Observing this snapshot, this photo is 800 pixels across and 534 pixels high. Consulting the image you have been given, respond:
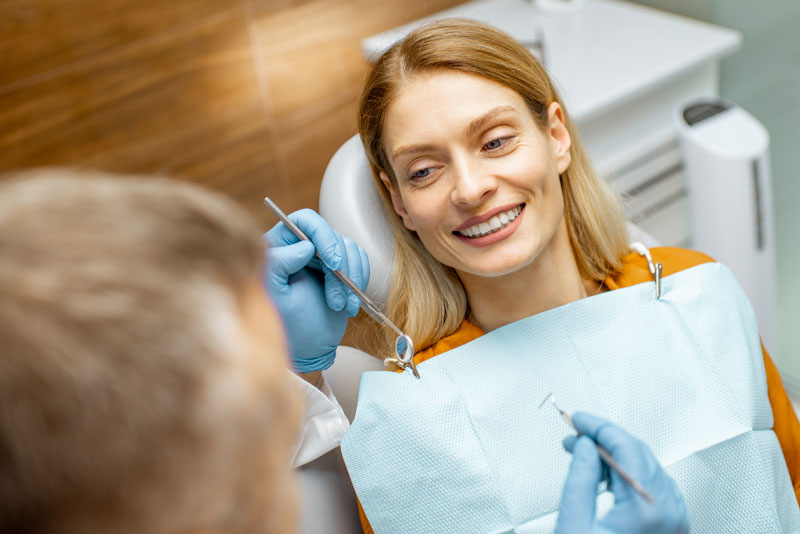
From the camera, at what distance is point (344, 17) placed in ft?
9.59

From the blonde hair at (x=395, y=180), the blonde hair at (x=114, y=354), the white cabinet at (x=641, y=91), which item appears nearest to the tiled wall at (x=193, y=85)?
the white cabinet at (x=641, y=91)

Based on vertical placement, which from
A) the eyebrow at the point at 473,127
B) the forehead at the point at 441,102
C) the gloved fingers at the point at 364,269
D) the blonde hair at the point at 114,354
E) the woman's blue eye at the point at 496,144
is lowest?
the gloved fingers at the point at 364,269

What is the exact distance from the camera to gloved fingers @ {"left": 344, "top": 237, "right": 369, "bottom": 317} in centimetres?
136

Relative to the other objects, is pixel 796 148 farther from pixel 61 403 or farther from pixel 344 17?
A: pixel 61 403

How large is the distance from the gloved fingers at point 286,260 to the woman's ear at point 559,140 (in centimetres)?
48

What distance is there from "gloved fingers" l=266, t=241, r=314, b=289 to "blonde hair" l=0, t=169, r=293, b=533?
666mm

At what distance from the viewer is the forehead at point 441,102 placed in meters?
1.28

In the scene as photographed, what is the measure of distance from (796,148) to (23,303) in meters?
2.21

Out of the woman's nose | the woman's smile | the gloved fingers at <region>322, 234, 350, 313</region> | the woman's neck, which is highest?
the woman's nose

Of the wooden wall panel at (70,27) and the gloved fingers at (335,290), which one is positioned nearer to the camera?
the gloved fingers at (335,290)

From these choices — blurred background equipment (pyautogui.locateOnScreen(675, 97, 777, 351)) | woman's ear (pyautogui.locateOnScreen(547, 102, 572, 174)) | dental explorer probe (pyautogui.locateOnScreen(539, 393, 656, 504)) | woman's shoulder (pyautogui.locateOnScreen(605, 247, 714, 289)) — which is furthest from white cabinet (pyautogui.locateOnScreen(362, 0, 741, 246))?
dental explorer probe (pyautogui.locateOnScreen(539, 393, 656, 504))

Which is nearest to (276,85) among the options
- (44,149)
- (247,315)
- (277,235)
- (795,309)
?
(44,149)

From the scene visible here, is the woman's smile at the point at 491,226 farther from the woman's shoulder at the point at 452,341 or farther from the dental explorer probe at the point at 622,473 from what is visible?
the dental explorer probe at the point at 622,473

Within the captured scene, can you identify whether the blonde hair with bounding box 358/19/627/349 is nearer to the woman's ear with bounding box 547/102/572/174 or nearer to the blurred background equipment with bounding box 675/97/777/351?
the woman's ear with bounding box 547/102/572/174
